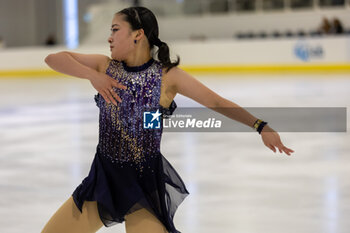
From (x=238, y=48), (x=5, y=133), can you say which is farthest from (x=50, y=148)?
(x=238, y=48)

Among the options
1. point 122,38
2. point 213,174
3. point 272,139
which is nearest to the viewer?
point 272,139

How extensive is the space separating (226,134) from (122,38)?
417 centimetres

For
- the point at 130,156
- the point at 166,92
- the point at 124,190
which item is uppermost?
the point at 166,92

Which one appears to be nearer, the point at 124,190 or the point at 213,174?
the point at 124,190

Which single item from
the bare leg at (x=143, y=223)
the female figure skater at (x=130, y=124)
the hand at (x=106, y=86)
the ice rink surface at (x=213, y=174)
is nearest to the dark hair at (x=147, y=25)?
the female figure skater at (x=130, y=124)

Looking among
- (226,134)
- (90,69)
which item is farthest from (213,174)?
(90,69)

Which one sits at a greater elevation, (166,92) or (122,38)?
(122,38)

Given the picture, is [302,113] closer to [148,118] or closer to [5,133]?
[5,133]

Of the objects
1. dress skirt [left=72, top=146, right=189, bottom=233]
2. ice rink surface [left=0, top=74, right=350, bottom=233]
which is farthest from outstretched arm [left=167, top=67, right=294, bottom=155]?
ice rink surface [left=0, top=74, right=350, bottom=233]

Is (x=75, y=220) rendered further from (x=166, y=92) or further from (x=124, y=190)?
(x=166, y=92)

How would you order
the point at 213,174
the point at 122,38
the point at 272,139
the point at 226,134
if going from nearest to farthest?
Answer: 1. the point at 272,139
2. the point at 122,38
3. the point at 213,174
4. the point at 226,134

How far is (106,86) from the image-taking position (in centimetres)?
198

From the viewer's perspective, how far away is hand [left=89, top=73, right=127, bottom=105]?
6.50 ft

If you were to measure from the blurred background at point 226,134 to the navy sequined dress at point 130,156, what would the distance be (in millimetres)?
943
